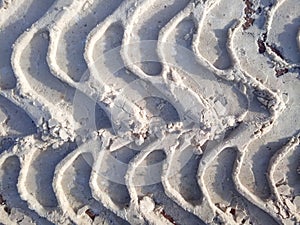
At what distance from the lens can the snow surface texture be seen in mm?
1580

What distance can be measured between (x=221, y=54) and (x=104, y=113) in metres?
0.50

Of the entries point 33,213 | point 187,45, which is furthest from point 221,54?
point 33,213

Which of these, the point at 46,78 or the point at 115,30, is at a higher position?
the point at 115,30

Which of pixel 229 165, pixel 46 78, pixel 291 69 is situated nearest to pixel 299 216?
pixel 229 165

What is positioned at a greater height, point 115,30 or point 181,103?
point 115,30

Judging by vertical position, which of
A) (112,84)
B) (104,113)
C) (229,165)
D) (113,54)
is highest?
(113,54)

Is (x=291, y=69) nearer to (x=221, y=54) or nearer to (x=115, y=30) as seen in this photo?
(x=221, y=54)

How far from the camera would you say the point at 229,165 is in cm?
161

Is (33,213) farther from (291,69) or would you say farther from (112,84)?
(291,69)

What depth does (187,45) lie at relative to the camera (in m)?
1.60

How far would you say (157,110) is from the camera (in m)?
1.60

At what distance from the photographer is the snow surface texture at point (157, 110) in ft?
5.18

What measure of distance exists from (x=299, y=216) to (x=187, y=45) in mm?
776

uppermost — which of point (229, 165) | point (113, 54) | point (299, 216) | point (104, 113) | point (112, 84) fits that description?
point (113, 54)
